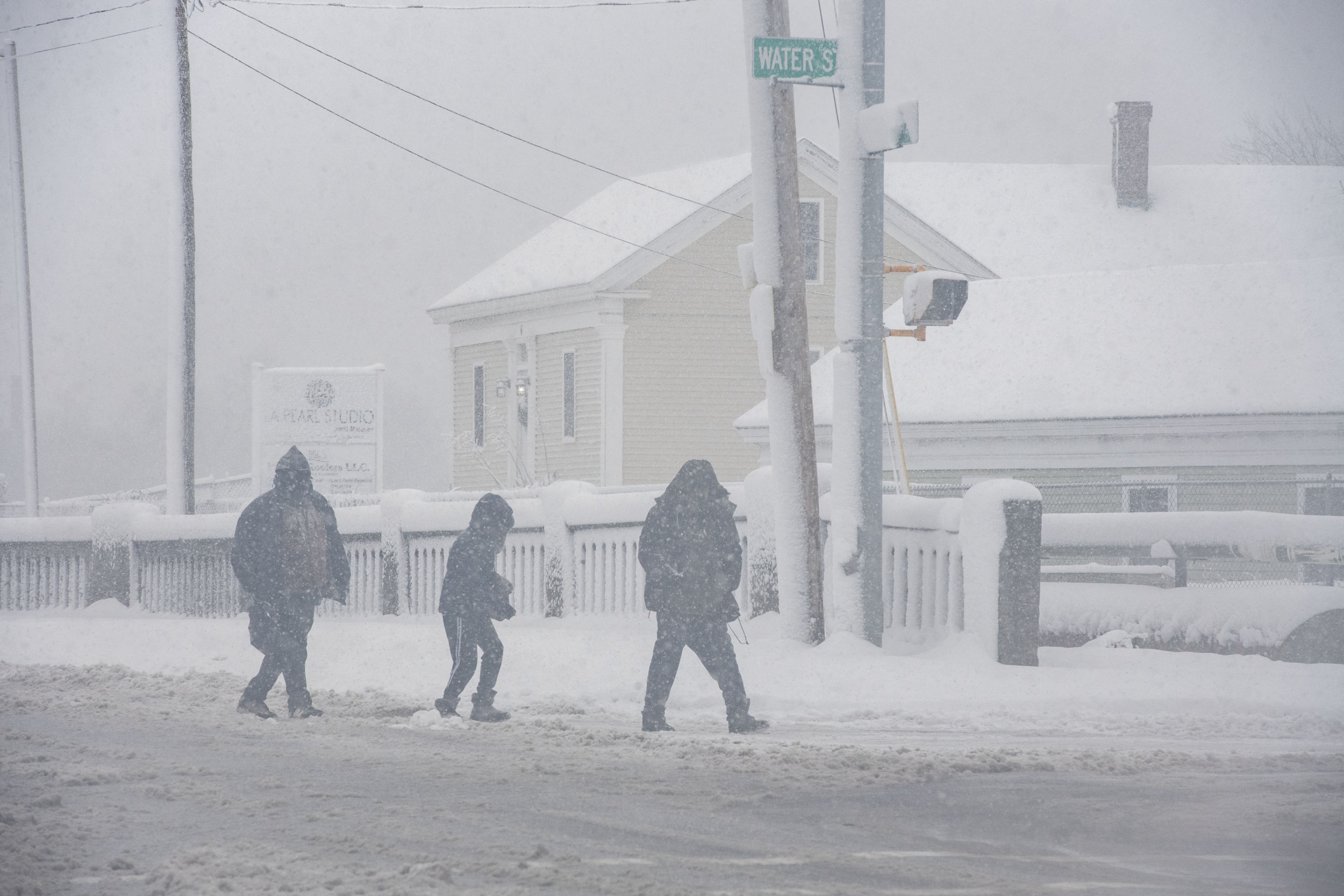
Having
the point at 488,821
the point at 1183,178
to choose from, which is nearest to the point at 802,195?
the point at 1183,178

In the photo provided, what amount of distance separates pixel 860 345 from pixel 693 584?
342 cm

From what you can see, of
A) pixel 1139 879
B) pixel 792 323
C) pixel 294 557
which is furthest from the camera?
pixel 792 323

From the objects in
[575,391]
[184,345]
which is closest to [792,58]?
[184,345]

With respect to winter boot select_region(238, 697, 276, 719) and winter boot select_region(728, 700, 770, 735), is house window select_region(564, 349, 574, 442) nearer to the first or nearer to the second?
winter boot select_region(238, 697, 276, 719)

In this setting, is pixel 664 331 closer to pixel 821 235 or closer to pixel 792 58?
pixel 821 235

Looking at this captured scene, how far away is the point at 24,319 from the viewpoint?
24.9m

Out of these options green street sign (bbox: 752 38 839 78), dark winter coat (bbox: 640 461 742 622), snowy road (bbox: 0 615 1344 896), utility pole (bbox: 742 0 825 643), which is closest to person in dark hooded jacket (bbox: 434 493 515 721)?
snowy road (bbox: 0 615 1344 896)

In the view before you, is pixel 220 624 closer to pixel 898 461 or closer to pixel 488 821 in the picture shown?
A: pixel 898 461

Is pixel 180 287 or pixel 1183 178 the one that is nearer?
pixel 180 287

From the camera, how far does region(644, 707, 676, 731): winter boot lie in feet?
28.3

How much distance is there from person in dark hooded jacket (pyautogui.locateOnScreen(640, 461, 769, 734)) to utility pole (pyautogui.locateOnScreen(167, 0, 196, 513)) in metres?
10.2

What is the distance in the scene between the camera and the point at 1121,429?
1978 cm

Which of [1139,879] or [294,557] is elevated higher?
[294,557]

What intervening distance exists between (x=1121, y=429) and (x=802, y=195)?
9824 mm
